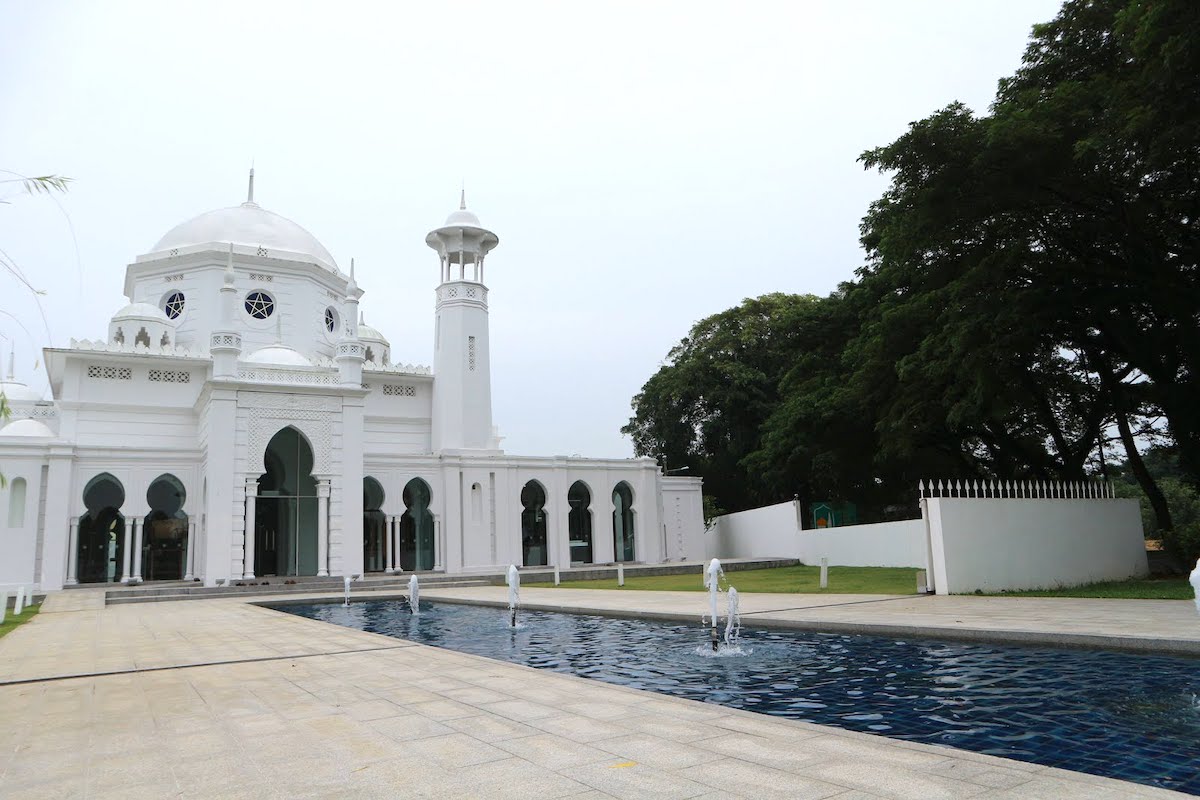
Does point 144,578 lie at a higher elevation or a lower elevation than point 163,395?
lower

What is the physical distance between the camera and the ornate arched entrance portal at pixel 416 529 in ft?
88.3

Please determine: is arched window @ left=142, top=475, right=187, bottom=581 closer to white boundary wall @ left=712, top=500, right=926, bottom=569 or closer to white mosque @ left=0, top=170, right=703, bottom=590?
white mosque @ left=0, top=170, right=703, bottom=590

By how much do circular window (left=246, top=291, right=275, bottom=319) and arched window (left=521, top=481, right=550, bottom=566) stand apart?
436 inches

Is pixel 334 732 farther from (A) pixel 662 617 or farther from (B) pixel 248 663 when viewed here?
(A) pixel 662 617

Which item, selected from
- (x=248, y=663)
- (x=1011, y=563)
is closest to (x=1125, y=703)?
(x=248, y=663)

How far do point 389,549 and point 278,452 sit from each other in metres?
4.50

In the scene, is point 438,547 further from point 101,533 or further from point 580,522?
point 101,533

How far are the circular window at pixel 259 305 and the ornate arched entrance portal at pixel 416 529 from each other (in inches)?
329

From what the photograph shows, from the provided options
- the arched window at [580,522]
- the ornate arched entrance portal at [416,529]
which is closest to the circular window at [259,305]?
the ornate arched entrance portal at [416,529]

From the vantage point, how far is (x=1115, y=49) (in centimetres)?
1552

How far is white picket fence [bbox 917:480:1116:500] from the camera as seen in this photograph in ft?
45.3

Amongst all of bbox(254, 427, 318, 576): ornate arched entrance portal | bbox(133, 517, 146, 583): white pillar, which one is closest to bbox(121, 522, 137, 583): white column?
bbox(133, 517, 146, 583): white pillar

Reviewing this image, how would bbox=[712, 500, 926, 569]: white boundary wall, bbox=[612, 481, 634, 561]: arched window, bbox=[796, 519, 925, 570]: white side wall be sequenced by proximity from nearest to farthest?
bbox=[796, 519, 925, 570]: white side wall
bbox=[712, 500, 926, 569]: white boundary wall
bbox=[612, 481, 634, 561]: arched window

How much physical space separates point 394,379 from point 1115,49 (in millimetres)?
22936
